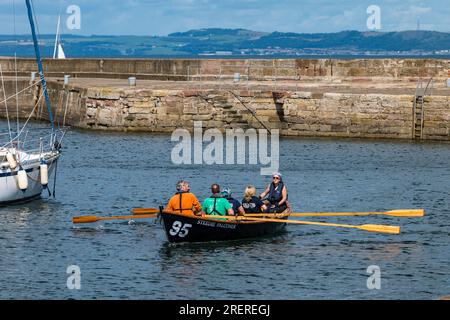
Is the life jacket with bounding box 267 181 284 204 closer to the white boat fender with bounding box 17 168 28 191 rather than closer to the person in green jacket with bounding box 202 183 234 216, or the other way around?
the person in green jacket with bounding box 202 183 234 216

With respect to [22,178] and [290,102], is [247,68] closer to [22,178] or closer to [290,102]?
[290,102]

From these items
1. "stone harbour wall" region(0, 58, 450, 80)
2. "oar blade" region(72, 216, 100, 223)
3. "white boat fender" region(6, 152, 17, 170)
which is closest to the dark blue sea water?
"oar blade" region(72, 216, 100, 223)

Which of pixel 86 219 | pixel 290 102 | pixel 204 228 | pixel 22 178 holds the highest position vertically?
pixel 290 102

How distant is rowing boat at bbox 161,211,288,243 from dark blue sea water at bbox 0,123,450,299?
26 cm

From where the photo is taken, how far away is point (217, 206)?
29.4m

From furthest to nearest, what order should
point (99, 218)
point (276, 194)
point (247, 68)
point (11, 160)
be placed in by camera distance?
point (247, 68) → point (11, 160) → point (99, 218) → point (276, 194)

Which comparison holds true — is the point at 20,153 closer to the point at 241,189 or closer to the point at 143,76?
the point at 241,189

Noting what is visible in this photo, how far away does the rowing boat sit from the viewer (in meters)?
28.4

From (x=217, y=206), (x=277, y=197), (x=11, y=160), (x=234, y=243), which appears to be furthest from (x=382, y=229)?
(x=11, y=160)

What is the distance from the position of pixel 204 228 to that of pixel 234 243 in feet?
4.04

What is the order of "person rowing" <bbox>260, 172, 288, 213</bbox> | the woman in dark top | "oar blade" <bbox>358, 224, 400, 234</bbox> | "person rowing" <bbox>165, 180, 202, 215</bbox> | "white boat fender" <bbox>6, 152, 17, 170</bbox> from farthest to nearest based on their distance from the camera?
"white boat fender" <bbox>6, 152, 17, 170</bbox> < "person rowing" <bbox>260, 172, 288, 213</bbox> < the woman in dark top < "oar blade" <bbox>358, 224, 400, 234</bbox> < "person rowing" <bbox>165, 180, 202, 215</bbox>

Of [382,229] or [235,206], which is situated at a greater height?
[235,206]

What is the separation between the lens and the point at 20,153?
120 ft

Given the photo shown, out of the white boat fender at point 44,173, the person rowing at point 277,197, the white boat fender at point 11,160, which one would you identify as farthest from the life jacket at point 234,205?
the white boat fender at point 44,173
